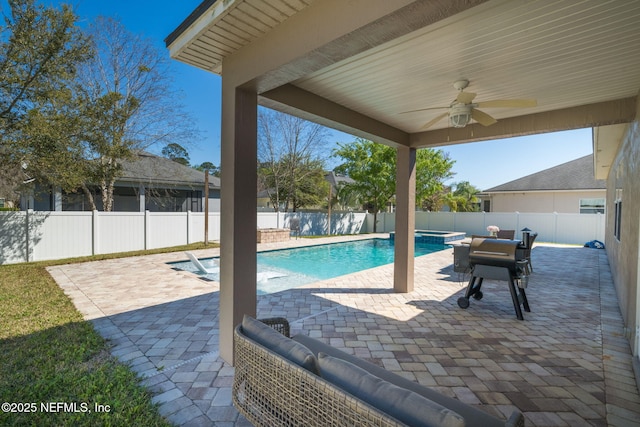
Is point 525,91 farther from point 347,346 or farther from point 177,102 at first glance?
point 177,102

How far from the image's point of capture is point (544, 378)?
9.79 feet

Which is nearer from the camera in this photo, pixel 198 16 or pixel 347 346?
pixel 198 16

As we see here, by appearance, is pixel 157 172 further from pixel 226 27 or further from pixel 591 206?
pixel 591 206

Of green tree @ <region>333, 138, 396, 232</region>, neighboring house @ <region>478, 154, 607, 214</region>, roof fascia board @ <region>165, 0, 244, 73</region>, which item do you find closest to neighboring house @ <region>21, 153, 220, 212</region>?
green tree @ <region>333, 138, 396, 232</region>

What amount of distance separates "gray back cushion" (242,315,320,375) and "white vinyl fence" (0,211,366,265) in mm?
10444

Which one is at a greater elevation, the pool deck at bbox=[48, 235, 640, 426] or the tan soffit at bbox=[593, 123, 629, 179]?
the tan soffit at bbox=[593, 123, 629, 179]

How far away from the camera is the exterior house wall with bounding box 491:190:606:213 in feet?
55.2

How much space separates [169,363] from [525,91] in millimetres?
5138

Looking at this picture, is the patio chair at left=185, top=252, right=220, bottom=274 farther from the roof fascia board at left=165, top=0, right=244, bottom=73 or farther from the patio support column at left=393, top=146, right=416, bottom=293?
the roof fascia board at left=165, top=0, right=244, bottom=73

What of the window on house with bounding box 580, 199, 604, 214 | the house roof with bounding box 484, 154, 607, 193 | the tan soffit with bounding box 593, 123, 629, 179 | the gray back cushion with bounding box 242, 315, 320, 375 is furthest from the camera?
the house roof with bounding box 484, 154, 607, 193

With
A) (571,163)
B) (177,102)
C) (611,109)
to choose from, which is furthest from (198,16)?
(571,163)

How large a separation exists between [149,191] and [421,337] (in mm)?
15463

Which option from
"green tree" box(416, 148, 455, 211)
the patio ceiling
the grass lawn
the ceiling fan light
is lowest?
the grass lawn

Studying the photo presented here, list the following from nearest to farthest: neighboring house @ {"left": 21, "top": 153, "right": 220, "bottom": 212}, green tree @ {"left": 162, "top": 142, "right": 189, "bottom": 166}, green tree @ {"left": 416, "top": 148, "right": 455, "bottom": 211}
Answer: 1. neighboring house @ {"left": 21, "top": 153, "right": 220, "bottom": 212}
2. green tree @ {"left": 162, "top": 142, "right": 189, "bottom": 166}
3. green tree @ {"left": 416, "top": 148, "right": 455, "bottom": 211}
